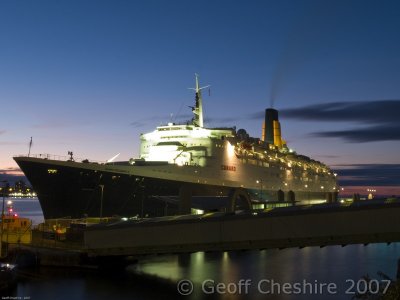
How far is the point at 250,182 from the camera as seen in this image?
2320 inches

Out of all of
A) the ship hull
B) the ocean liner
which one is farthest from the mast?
the ship hull

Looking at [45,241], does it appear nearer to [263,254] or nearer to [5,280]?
[5,280]

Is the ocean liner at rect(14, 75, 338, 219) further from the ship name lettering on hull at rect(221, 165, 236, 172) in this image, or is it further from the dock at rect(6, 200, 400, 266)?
the dock at rect(6, 200, 400, 266)

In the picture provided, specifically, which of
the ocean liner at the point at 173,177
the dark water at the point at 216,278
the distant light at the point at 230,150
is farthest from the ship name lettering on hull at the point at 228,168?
the dark water at the point at 216,278

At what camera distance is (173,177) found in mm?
46188

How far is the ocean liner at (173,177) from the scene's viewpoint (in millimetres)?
41812

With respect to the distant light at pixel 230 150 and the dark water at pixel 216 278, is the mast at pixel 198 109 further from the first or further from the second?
the dark water at pixel 216 278

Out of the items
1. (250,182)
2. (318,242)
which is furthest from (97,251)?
(250,182)

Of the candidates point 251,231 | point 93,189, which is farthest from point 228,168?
point 251,231

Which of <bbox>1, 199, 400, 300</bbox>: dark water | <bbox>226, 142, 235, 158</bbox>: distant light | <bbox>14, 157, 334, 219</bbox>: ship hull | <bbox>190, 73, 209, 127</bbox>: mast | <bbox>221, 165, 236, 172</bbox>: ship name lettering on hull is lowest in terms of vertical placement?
<bbox>1, 199, 400, 300</bbox>: dark water

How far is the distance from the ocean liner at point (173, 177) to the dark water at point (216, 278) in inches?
214

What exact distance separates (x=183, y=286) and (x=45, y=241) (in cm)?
1117

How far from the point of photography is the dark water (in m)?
24.2

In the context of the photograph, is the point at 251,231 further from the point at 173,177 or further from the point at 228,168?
the point at 228,168
